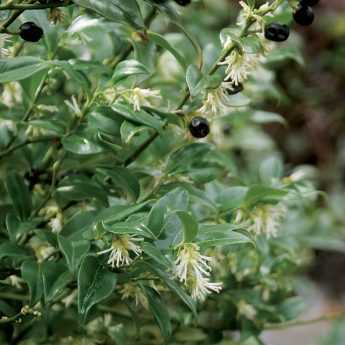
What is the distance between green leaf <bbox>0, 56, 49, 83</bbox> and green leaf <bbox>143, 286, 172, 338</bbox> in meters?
0.28

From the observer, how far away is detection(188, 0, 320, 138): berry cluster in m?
0.90

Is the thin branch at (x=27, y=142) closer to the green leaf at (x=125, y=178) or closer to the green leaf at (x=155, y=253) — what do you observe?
the green leaf at (x=125, y=178)

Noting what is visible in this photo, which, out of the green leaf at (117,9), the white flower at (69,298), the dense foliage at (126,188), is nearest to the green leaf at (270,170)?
the dense foliage at (126,188)

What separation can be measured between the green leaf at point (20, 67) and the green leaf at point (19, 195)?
0.20m

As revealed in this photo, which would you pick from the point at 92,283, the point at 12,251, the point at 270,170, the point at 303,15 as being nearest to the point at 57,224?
the point at 12,251

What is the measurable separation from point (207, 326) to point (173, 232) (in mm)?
492

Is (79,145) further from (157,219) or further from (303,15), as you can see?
(303,15)

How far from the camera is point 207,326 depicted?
1319 mm

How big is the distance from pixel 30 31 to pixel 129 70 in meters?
0.12

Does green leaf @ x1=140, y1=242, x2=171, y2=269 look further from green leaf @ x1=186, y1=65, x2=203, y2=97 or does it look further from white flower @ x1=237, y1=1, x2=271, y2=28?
white flower @ x1=237, y1=1, x2=271, y2=28

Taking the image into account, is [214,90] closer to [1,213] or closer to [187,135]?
[187,135]

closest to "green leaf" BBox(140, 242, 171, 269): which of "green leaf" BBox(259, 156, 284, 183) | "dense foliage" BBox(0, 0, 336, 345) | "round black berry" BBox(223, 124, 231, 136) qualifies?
"dense foliage" BBox(0, 0, 336, 345)

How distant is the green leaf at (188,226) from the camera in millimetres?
798

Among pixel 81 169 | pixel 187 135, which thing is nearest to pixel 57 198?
pixel 81 169
